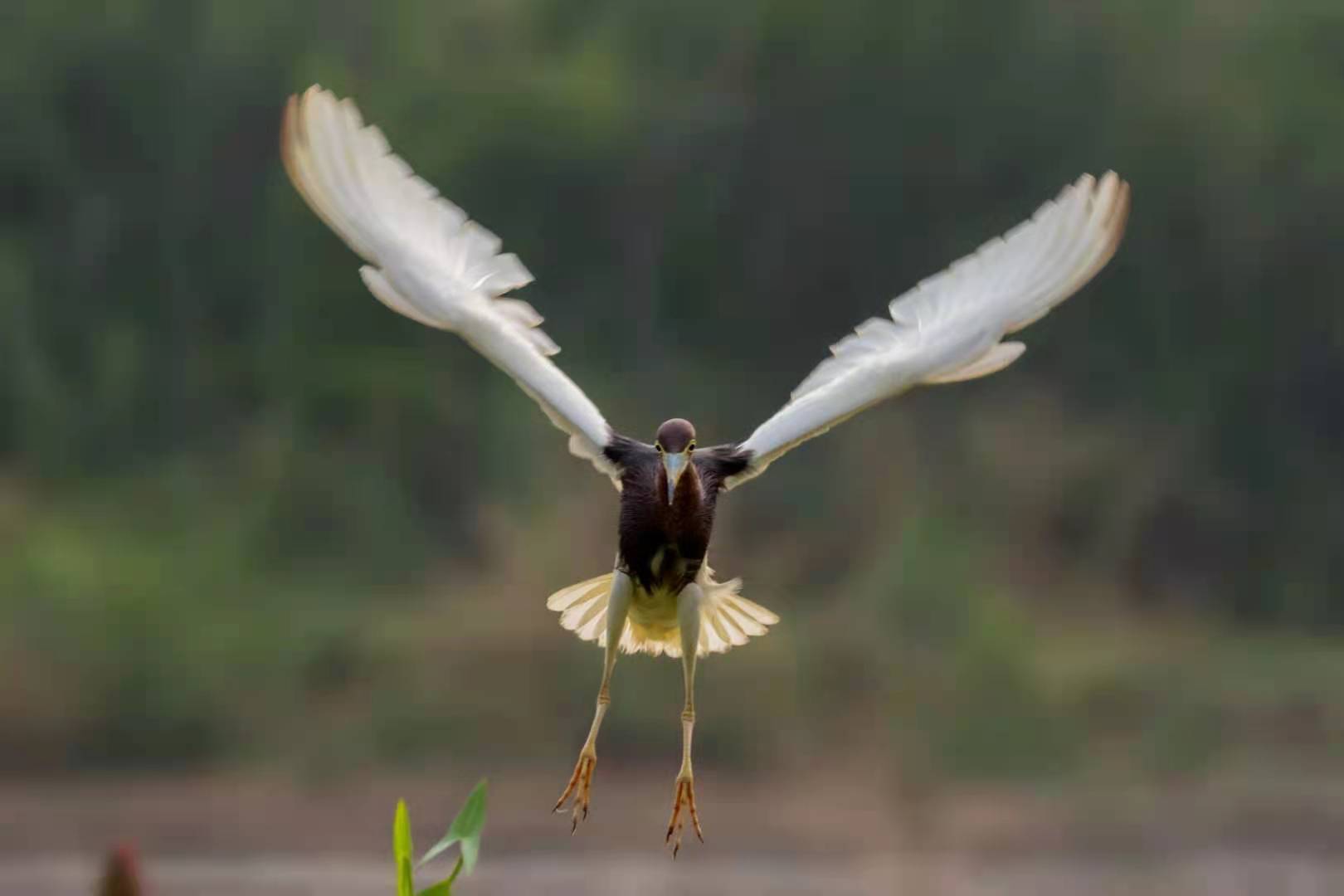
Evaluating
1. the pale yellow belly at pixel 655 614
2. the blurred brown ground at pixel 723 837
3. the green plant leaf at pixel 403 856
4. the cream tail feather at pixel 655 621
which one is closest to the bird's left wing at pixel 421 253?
the pale yellow belly at pixel 655 614

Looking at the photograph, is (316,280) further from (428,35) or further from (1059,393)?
(1059,393)

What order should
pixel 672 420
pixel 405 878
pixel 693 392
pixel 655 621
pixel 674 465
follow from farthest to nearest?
pixel 693 392, pixel 655 621, pixel 672 420, pixel 674 465, pixel 405 878

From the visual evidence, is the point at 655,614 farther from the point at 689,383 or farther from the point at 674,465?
the point at 689,383

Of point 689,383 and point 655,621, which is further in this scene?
point 689,383

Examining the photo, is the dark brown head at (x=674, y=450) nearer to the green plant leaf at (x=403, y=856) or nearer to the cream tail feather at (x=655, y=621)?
the cream tail feather at (x=655, y=621)

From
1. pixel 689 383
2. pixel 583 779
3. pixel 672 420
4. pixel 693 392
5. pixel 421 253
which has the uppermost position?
pixel 689 383

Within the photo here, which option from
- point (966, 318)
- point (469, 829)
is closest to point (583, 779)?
point (469, 829)

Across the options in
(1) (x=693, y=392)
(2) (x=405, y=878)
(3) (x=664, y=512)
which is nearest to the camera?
(2) (x=405, y=878)

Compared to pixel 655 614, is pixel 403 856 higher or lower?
lower
